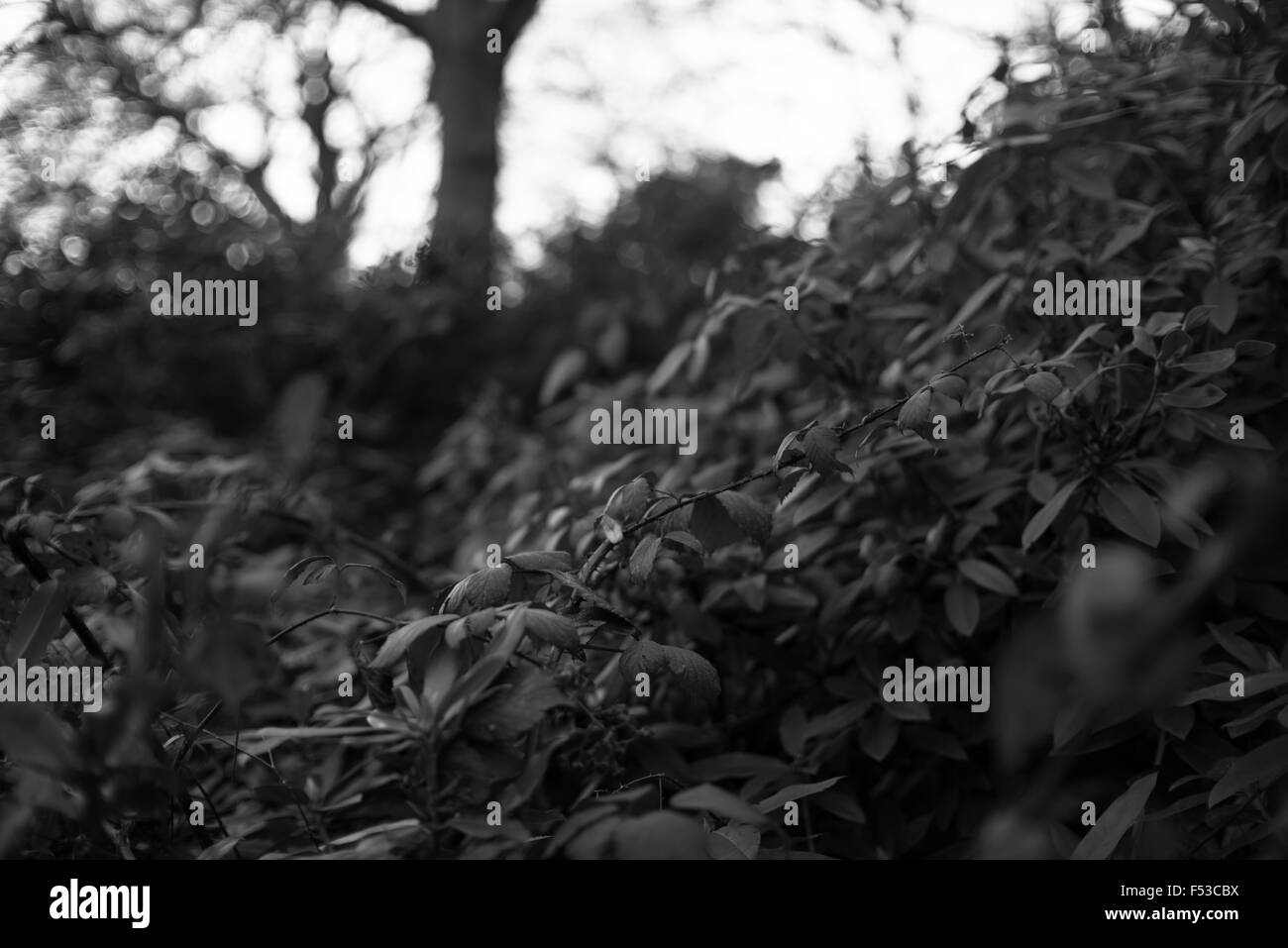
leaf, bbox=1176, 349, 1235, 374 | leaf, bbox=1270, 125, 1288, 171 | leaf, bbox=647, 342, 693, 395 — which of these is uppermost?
leaf, bbox=1270, 125, 1288, 171

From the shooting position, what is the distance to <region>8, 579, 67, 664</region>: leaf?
1146 millimetres

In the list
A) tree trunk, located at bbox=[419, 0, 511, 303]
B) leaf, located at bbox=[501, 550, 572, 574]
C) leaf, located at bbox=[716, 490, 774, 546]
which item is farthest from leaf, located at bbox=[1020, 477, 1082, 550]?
tree trunk, located at bbox=[419, 0, 511, 303]

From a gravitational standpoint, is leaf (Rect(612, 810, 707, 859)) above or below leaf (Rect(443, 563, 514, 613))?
below

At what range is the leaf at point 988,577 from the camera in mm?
1391

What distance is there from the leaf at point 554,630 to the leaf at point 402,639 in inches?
4.6

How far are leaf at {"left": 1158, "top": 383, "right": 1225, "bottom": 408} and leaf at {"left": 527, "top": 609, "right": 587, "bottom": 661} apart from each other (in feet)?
2.87

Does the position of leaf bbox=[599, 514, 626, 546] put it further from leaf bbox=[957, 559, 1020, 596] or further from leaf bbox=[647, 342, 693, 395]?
leaf bbox=[647, 342, 693, 395]

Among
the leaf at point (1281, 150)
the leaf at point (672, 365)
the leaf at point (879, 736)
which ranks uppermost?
the leaf at point (1281, 150)

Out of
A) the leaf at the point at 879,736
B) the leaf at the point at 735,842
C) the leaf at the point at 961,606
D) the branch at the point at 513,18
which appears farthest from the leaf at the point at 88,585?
the branch at the point at 513,18

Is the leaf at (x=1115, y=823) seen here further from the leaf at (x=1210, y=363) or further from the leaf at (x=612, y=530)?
the leaf at (x=612, y=530)

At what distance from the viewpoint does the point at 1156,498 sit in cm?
140

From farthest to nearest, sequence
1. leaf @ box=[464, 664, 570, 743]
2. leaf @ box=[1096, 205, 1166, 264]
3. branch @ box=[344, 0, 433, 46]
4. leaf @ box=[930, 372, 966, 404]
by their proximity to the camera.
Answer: branch @ box=[344, 0, 433, 46] < leaf @ box=[1096, 205, 1166, 264] < leaf @ box=[930, 372, 966, 404] < leaf @ box=[464, 664, 570, 743]

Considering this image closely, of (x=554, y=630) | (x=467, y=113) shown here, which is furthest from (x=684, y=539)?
(x=467, y=113)
